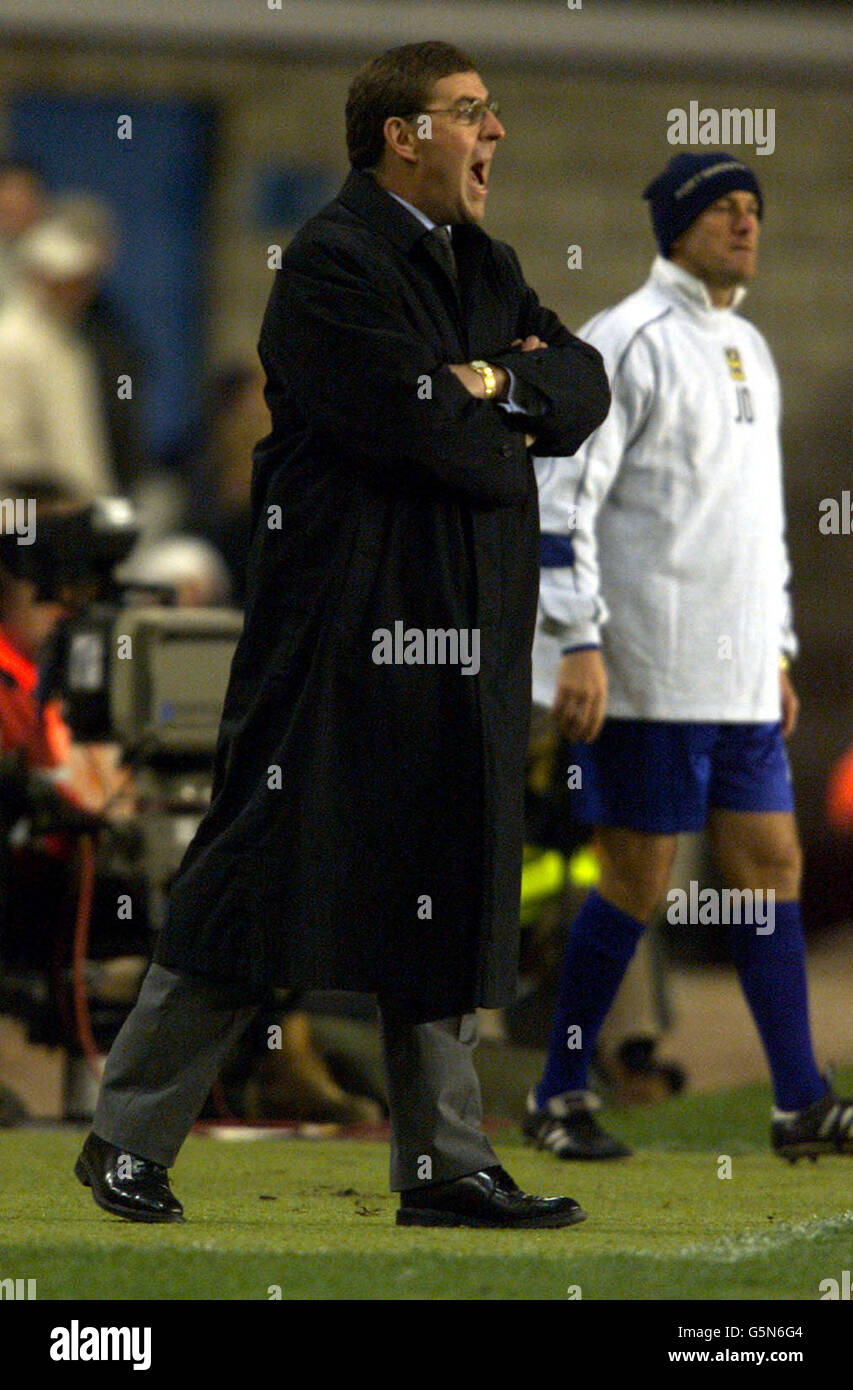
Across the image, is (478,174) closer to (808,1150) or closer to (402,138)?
(402,138)

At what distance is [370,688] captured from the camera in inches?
185

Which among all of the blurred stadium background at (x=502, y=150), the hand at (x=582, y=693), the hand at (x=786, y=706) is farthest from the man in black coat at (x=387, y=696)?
the blurred stadium background at (x=502, y=150)

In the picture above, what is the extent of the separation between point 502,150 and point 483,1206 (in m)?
7.98

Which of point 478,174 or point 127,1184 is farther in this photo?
point 478,174

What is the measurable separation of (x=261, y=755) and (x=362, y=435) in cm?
56

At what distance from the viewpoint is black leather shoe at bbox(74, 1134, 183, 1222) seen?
15.7 feet

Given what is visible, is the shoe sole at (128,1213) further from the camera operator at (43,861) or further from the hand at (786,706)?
the camera operator at (43,861)

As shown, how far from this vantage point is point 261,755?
479cm

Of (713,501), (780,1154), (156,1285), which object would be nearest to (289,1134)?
(780,1154)

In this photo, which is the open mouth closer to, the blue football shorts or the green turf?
the blue football shorts

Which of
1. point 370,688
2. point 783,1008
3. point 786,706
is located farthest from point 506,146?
point 370,688

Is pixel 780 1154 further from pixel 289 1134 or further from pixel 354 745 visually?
pixel 354 745

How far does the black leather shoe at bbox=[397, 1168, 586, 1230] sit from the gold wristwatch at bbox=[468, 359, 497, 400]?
→ 4.21 feet
